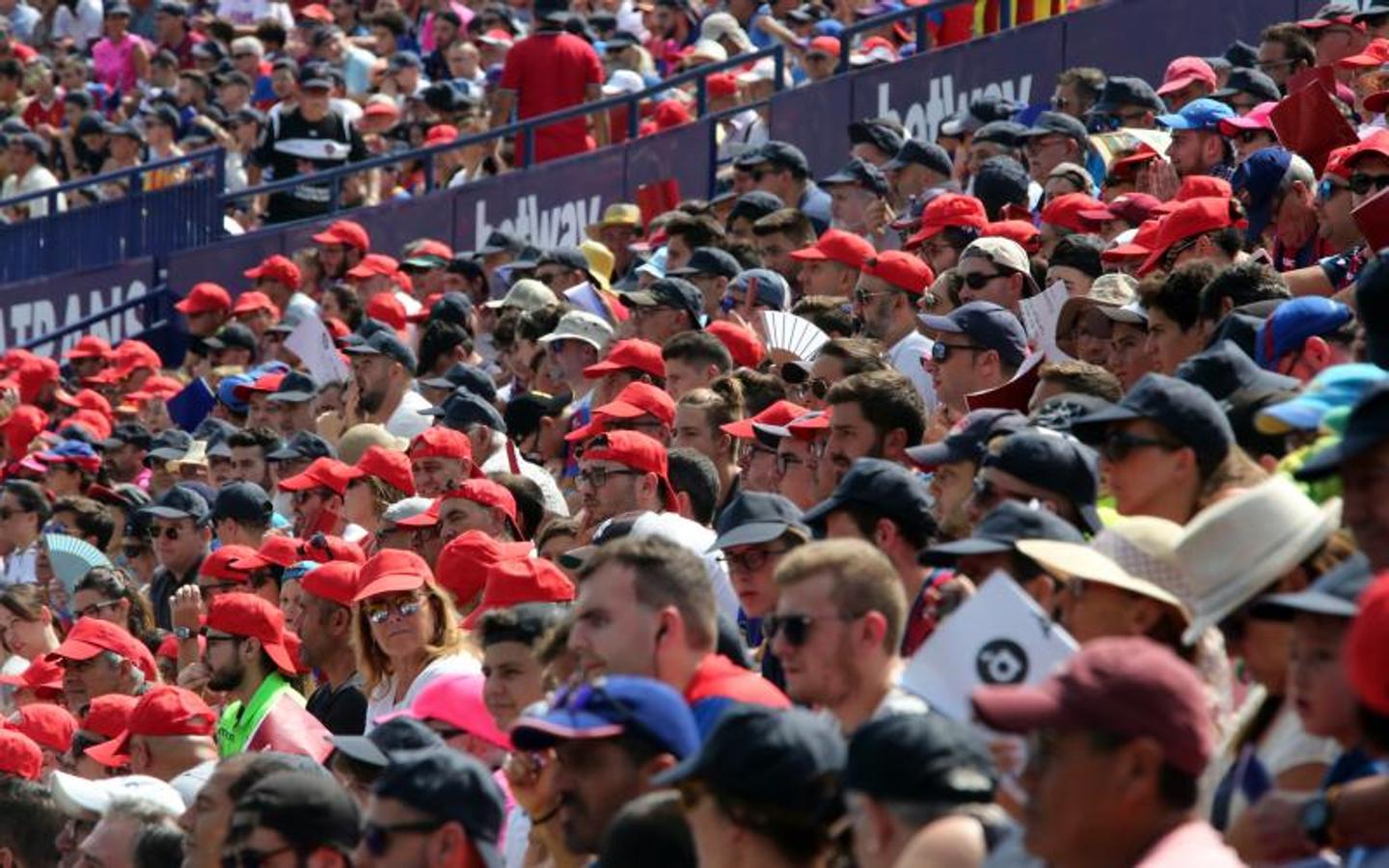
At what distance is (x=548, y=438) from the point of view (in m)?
12.7

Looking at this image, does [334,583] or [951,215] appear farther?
[951,215]

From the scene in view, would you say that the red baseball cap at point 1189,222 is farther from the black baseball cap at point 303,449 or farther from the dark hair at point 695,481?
the black baseball cap at point 303,449

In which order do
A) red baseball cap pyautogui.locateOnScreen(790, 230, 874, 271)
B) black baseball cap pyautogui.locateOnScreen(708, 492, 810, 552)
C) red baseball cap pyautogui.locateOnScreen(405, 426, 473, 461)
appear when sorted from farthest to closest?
red baseball cap pyautogui.locateOnScreen(790, 230, 874, 271) → red baseball cap pyautogui.locateOnScreen(405, 426, 473, 461) → black baseball cap pyautogui.locateOnScreen(708, 492, 810, 552)

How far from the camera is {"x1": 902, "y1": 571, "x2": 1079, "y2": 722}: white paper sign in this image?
18.2ft

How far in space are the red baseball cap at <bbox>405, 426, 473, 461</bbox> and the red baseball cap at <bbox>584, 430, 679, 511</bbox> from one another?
5.00 ft

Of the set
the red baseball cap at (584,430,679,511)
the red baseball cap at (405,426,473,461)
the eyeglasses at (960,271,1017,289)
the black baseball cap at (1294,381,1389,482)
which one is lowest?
the red baseball cap at (405,426,473,461)

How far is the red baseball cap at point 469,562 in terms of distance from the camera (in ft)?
31.0

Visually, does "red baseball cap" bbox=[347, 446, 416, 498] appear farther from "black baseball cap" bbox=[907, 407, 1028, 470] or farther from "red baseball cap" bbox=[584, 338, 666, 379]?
"black baseball cap" bbox=[907, 407, 1028, 470]

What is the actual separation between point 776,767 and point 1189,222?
520cm

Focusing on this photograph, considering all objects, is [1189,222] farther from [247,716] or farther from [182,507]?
[182,507]

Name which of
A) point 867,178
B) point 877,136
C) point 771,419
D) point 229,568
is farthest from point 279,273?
point 771,419

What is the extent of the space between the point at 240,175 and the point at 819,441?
15296 mm

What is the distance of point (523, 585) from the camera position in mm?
8539

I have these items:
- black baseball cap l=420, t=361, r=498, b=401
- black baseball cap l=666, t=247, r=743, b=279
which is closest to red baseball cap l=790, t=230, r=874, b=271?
black baseball cap l=666, t=247, r=743, b=279
